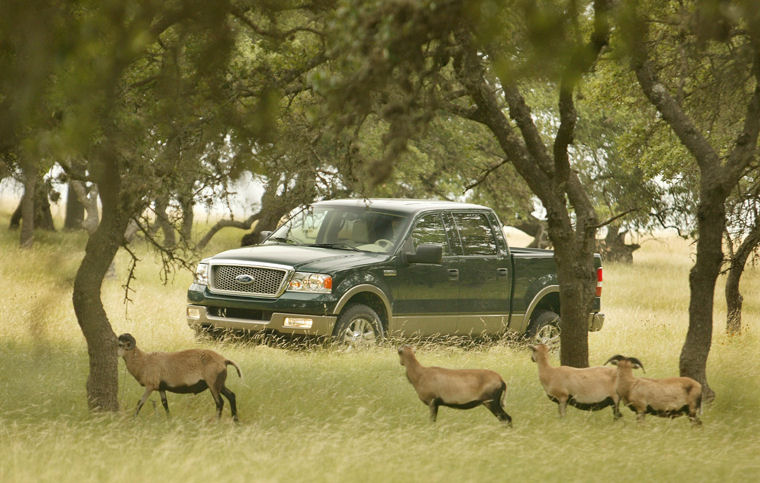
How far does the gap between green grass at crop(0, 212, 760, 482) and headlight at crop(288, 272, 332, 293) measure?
71 centimetres

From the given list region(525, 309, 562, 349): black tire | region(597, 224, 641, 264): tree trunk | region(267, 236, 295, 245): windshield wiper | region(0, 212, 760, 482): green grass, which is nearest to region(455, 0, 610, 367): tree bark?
region(0, 212, 760, 482): green grass

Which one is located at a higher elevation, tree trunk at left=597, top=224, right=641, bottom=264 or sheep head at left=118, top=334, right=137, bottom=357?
tree trunk at left=597, top=224, right=641, bottom=264

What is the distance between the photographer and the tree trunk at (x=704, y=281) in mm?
9969

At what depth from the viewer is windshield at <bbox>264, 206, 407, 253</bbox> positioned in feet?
44.1

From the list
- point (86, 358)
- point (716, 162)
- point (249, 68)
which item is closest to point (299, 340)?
point (86, 358)

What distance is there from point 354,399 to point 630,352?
530cm

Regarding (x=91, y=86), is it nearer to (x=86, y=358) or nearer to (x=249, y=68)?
(x=249, y=68)

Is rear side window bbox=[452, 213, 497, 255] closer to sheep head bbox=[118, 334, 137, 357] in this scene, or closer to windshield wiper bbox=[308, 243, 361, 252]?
windshield wiper bbox=[308, 243, 361, 252]

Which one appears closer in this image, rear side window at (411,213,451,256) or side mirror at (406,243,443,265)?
side mirror at (406,243,443,265)

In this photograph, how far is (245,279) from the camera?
A: 1250 centimetres

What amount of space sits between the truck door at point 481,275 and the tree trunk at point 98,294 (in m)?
5.70

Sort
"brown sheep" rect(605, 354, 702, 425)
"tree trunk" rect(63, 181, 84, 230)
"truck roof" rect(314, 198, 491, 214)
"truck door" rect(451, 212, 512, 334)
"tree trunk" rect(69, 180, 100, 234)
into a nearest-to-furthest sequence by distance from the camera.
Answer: "brown sheep" rect(605, 354, 702, 425)
"truck roof" rect(314, 198, 491, 214)
"truck door" rect(451, 212, 512, 334)
"tree trunk" rect(69, 180, 100, 234)
"tree trunk" rect(63, 181, 84, 230)

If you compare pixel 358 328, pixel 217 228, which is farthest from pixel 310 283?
pixel 217 228

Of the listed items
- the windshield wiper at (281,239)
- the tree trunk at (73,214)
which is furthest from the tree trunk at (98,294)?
the tree trunk at (73,214)
